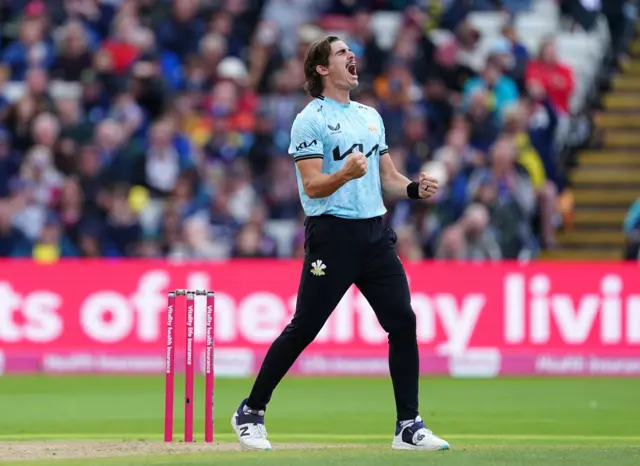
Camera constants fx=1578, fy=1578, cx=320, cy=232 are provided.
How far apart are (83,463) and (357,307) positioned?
8.73 metres

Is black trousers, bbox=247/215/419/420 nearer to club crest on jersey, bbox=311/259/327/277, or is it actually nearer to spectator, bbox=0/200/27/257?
club crest on jersey, bbox=311/259/327/277

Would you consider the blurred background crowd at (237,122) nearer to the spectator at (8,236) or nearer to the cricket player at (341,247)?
the spectator at (8,236)

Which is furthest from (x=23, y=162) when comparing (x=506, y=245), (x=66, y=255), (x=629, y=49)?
(x=629, y=49)

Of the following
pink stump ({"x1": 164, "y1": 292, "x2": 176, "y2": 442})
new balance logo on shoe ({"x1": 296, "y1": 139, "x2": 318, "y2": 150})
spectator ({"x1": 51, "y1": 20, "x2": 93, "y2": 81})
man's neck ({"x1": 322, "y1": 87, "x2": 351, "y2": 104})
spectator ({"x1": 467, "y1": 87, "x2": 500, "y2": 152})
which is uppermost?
spectator ({"x1": 51, "y1": 20, "x2": 93, "y2": 81})

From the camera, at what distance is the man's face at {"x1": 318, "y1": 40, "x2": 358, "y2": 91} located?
373 inches

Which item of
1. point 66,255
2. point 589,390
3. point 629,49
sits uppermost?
point 629,49

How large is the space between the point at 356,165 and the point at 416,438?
68.6 inches

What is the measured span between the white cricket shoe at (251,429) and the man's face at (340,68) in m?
2.03

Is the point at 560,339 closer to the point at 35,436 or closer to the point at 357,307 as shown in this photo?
the point at 357,307

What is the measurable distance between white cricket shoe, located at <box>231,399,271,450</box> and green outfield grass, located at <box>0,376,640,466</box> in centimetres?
18

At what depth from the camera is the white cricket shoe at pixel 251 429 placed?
9.55 m

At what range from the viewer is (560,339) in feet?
58.0

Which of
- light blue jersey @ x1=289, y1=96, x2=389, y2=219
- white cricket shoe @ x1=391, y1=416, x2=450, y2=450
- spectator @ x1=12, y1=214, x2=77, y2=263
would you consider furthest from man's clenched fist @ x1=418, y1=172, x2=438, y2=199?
spectator @ x1=12, y1=214, x2=77, y2=263

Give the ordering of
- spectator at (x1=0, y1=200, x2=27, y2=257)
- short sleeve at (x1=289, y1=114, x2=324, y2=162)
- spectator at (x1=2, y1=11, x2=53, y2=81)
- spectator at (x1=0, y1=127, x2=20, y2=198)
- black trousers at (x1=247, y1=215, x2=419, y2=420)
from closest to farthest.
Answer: short sleeve at (x1=289, y1=114, x2=324, y2=162)
black trousers at (x1=247, y1=215, x2=419, y2=420)
spectator at (x1=0, y1=200, x2=27, y2=257)
spectator at (x1=0, y1=127, x2=20, y2=198)
spectator at (x1=2, y1=11, x2=53, y2=81)
